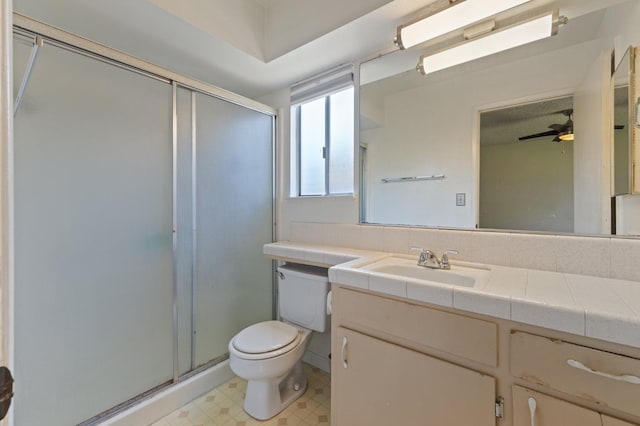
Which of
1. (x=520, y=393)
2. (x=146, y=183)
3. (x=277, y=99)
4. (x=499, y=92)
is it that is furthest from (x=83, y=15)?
(x=520, y=393)

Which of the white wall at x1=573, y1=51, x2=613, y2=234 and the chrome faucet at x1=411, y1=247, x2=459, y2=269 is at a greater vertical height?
the white wall at x1=573, y1=51, x2=613, y2=234

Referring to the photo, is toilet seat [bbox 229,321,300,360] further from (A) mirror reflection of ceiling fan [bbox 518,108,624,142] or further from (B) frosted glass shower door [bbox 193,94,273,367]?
(A) mirror reflection of ceiling fan [bbox 518,108,624,142]

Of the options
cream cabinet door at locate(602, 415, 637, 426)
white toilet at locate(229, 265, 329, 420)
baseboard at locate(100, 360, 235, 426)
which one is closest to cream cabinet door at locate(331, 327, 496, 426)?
cream cabinet door at locate(602, 415, 637, 426)

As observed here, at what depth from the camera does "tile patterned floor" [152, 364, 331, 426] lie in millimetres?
1458

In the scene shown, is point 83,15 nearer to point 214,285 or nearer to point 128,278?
point 128,278

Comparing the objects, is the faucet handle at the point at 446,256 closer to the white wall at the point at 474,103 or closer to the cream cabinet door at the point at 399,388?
the white wall at the point at 474,103

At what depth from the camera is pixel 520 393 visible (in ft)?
2.55

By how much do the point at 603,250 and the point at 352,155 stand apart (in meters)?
1.29

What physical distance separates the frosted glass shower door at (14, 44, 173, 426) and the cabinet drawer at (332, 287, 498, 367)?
1112 millimetres

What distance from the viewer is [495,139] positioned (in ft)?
4.33

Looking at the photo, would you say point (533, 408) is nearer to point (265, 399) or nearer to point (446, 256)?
point (446, 256)

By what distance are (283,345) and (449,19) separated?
1.80 metres

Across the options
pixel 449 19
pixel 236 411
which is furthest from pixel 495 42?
pixel 236 411

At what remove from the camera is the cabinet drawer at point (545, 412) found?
0.70 meters
